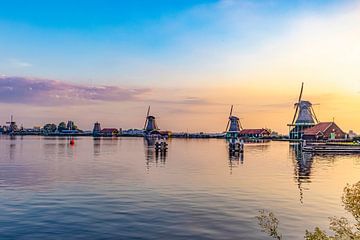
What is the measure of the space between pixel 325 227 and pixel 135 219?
12997mm

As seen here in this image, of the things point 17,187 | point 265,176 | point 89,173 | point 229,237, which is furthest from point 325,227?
point 89,173

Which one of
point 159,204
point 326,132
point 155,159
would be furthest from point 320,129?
point 159,204

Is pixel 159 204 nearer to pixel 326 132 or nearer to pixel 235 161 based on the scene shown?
pixel 235 161

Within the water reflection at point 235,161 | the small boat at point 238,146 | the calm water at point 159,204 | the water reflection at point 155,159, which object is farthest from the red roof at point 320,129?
the calm water at point 159,204

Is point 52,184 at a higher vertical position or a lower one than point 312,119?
lower

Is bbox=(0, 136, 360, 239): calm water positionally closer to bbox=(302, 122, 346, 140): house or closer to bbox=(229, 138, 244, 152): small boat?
bbox=(229, 138, 244, 152): small boat

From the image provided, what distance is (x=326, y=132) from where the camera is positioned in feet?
520

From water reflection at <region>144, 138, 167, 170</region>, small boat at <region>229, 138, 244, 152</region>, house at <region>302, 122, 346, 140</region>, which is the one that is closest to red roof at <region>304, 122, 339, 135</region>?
house at <region>302, 122, 346, 140</region>

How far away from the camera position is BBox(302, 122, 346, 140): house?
15812cm

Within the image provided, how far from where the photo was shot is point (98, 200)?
3250 cm

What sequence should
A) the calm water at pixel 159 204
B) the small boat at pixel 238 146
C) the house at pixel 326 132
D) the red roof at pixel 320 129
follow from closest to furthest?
the calm water at pixel 159 204, the small boat at pixel 238 146, the house at pixel 326 132, the red roof at pixel 320 129

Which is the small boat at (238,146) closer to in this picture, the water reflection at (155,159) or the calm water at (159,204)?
the water reflection at (155,159)

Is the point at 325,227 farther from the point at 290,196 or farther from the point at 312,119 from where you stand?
the point at 312,119

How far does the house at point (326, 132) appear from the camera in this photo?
158125 mm
